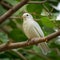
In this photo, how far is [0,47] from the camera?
175cm

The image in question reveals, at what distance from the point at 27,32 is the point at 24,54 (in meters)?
0.66

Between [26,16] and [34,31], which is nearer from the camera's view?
[34,31]

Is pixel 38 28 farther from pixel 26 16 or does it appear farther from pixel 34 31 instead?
pixel 26 16

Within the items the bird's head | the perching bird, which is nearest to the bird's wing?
the perching bird

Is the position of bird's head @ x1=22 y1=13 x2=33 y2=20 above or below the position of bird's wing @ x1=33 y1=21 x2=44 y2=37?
below

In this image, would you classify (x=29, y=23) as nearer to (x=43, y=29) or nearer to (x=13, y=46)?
(x=43, y=29)

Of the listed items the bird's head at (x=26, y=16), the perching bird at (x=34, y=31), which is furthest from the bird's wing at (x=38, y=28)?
the bird's head at (x=26, y=16)

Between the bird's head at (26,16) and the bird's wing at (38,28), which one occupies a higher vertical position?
the bird's wing at (38,28)

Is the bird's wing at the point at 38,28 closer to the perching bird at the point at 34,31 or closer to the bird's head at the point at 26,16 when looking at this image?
the perching bird at the point at 34,31

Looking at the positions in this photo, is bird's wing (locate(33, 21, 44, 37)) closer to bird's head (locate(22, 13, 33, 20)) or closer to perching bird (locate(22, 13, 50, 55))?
perching bird (locate(22, 13, 50, 55))

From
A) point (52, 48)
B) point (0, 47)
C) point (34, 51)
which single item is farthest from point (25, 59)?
point (0, 47)

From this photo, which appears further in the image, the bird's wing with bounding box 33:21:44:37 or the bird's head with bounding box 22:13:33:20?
the bird's head with bounding box 22:13:33:20

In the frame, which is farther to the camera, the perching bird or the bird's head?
the bird's head

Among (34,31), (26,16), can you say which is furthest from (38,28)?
(26,16)
